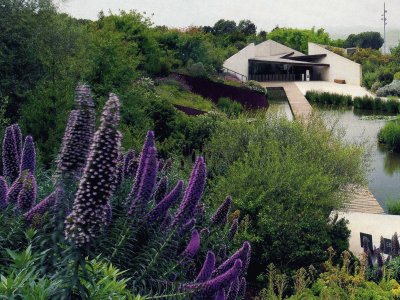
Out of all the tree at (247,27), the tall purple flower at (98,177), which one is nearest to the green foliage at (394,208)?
the tall purple flower at (98,177)

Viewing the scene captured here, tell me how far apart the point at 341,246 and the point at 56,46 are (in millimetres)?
11695

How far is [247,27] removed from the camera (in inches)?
3172

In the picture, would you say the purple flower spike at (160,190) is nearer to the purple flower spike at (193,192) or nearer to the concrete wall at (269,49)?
the purple flower spike at (193,192)

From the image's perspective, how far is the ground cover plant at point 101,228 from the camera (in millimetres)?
3559

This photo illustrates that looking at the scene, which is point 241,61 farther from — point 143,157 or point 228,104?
point 143,157

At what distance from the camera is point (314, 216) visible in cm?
1120

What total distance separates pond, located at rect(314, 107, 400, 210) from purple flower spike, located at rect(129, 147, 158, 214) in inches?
522

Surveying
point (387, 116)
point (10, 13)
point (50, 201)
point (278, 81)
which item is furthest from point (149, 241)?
point (278, 81)

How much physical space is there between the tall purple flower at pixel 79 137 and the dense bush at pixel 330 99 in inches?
1518

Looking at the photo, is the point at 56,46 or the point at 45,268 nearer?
the point at 45,268

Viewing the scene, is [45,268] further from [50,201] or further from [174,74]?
[174,74]

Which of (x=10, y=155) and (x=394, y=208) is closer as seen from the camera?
(x=10, y=155)

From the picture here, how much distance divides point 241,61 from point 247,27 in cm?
2734

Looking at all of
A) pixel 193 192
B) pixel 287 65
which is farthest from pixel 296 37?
pixel 193 192
